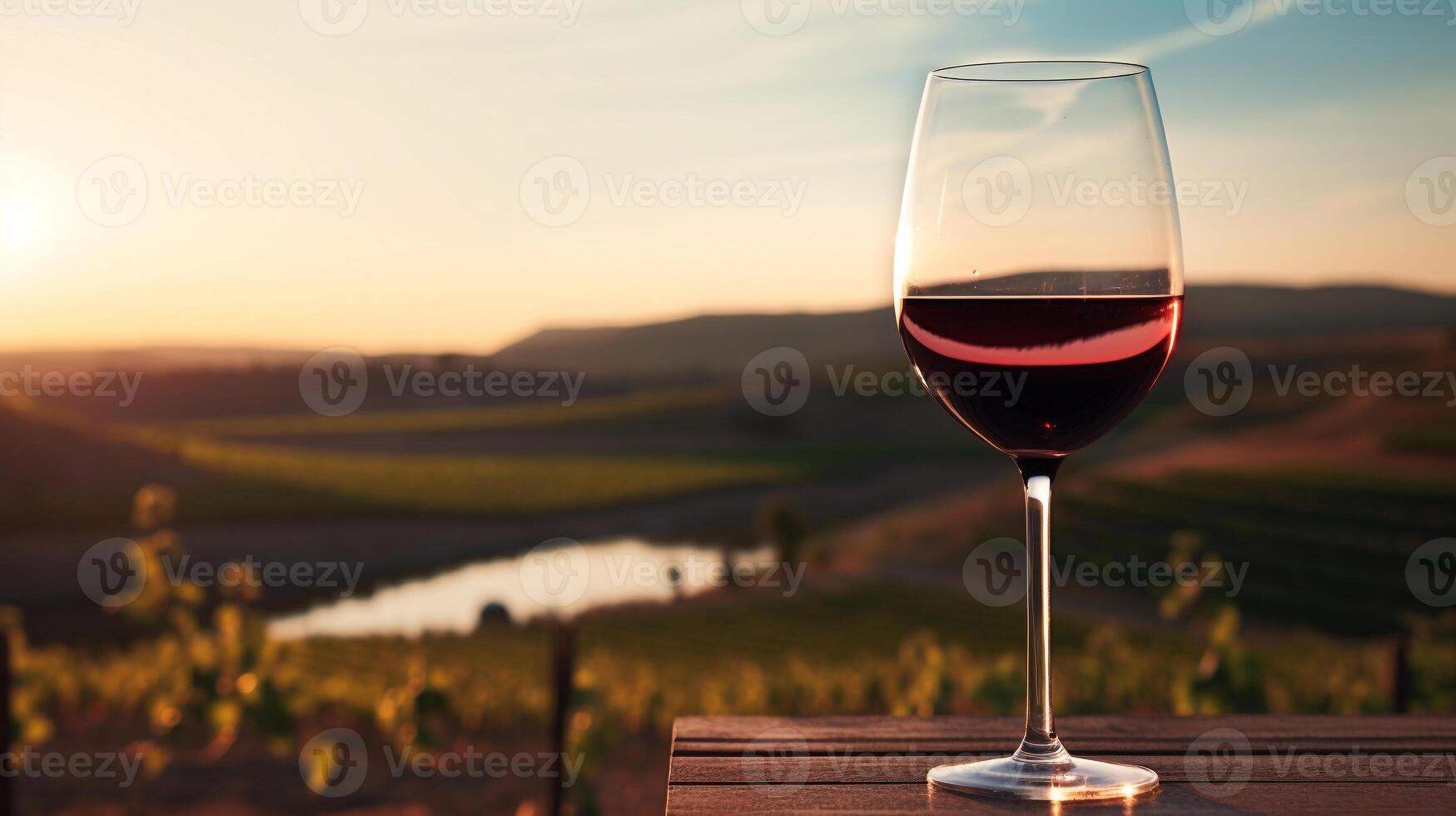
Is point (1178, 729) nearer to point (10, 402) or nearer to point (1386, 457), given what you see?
point (10, 402)

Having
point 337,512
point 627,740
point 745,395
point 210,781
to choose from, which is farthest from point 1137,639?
point 745,395

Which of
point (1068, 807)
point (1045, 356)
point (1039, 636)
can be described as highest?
point (1045, 356)

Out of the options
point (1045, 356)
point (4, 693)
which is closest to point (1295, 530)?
point (4, 693)

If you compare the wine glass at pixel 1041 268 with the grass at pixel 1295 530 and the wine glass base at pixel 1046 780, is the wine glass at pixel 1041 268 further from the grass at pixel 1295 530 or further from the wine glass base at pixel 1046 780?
the grass at pixel 1295 530

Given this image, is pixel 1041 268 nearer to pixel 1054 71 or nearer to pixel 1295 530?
pixel 1054 71

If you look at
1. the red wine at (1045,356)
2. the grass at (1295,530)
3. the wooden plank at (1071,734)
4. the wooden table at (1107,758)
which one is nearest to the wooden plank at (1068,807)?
the wooden table at (1107,758)
